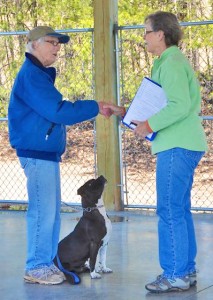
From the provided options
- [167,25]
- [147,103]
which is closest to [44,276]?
[147,103]

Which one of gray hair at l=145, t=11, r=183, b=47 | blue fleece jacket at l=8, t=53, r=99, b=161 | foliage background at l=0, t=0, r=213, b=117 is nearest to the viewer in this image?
gray hair at l=145, t=11, r=183, b=47

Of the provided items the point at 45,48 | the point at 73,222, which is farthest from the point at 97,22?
the point at 45,48

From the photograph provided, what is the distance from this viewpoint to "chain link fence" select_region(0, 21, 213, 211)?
399 inches

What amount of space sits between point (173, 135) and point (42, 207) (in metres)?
1.10

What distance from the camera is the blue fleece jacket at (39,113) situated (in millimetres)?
6051

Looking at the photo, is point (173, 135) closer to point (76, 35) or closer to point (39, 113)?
point (39, 113)

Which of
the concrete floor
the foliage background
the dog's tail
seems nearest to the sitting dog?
the dog's tail

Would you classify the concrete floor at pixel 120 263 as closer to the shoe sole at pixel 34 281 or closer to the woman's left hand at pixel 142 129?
the shoe sole at pixel 34 281

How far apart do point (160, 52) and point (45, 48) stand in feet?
2.71

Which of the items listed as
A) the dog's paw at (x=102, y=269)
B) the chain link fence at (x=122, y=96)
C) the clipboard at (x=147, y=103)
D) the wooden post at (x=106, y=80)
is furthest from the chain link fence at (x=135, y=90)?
the clipboard at (x=147, y=103)

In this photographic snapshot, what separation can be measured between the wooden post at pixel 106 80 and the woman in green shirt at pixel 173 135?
2.99m

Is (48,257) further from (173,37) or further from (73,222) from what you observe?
(73,222)

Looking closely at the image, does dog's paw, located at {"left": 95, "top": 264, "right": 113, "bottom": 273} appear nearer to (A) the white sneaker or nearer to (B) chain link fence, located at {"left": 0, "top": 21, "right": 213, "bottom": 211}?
(A) the white sneaker

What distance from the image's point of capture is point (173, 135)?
228 inches
